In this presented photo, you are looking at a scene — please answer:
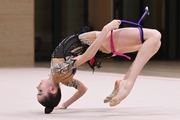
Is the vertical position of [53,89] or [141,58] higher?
[141,58]

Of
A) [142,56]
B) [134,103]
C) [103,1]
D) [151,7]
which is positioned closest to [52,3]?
[103,1]

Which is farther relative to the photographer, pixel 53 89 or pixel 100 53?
pixel 100 53

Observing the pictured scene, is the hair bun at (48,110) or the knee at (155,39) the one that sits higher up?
the knee at (155,39)

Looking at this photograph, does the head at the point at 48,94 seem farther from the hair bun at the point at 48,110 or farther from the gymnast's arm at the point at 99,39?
the gymnast's arm at the point at 99,39

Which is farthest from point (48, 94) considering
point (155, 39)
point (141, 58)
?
point (155, 39)

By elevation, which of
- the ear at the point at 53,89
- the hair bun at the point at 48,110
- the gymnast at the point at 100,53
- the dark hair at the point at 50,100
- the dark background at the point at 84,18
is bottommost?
the dark background at the point at 84,18

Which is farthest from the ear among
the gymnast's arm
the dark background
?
the dark background

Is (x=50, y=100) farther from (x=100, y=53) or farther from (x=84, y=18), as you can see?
(x=84, y=18)

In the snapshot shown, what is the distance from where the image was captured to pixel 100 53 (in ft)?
14.5

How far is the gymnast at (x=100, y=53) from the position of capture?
158 inches

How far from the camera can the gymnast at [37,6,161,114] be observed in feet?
13.1

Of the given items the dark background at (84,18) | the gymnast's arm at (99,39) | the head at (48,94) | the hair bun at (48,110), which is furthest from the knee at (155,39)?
the dark background at (84,18)

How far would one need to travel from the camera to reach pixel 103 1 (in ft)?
45.0

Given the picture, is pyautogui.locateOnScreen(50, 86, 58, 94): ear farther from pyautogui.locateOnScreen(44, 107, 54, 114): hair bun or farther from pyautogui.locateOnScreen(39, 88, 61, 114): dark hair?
pyautogui.locateOnScreen(44, 107, 54, 114): hair bun
